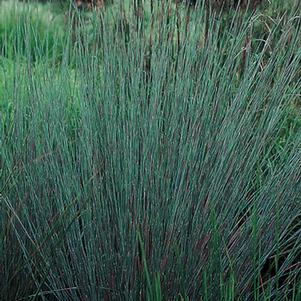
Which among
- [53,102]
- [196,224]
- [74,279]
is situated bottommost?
[74,279]

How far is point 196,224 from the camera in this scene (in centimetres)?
209

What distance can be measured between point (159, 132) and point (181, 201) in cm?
21

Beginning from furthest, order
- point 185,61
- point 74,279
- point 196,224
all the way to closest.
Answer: point 185,61 → point 74,279 → point 196,224

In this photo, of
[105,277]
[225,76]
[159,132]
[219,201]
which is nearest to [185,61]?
[225,76]

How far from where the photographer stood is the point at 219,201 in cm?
217

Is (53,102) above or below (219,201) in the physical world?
above

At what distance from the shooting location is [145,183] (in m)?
2.09

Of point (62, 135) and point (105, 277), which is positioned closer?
point (105, 277)

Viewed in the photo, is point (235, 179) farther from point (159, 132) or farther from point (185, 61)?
point (185, 61)

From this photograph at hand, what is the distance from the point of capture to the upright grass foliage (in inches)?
81.5

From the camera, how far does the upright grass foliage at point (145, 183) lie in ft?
6.79

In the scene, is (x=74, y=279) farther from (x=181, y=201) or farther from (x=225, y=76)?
(x=225, y=76)

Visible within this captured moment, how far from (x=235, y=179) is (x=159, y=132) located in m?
0.26

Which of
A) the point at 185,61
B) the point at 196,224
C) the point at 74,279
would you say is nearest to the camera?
the point at 196,224
